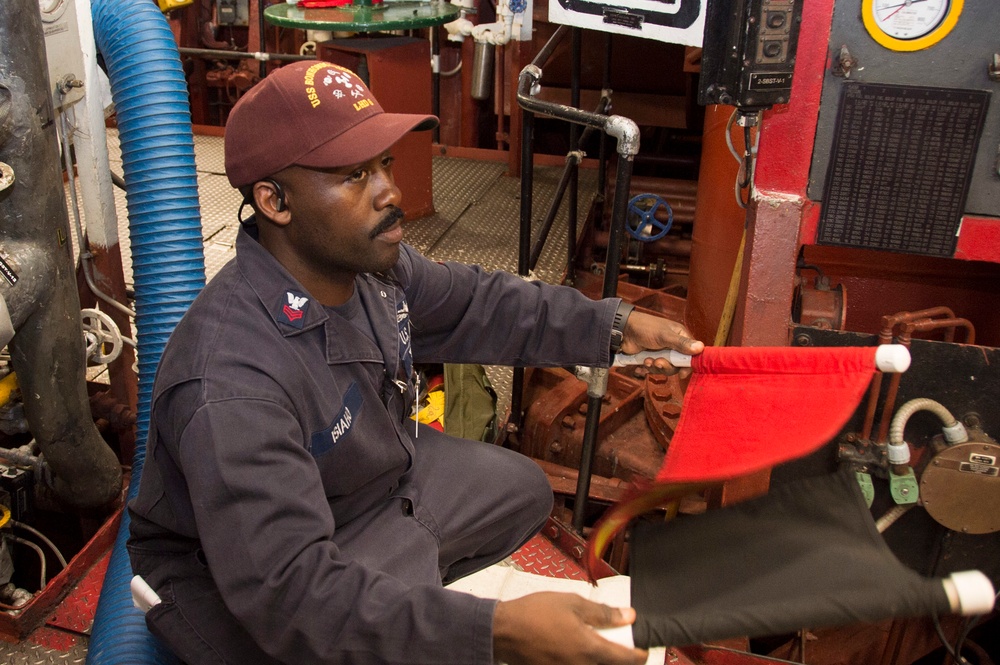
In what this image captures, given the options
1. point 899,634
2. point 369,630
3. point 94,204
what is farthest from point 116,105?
point 899,634

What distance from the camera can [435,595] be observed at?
1.45 m

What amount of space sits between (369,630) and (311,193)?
845 mm

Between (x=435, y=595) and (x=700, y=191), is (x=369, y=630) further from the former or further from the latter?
(x=700, y=191)

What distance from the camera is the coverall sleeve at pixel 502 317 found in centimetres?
219

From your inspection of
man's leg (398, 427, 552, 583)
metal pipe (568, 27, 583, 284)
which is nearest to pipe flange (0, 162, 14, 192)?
man's leg (398, 427, 552, 583)

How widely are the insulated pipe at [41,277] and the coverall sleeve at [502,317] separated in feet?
3.20

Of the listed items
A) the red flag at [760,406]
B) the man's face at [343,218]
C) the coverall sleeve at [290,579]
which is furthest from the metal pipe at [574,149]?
the coverall sleeve at [290,579]

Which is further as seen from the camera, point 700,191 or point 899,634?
point 700,191

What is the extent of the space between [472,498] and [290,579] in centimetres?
76

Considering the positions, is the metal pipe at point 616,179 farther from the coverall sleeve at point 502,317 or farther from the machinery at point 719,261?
the coverall sleeve at point 502,317

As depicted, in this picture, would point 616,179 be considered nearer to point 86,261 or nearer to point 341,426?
point 341,426

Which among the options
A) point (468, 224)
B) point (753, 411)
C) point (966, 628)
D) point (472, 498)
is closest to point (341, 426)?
point (472, 498)

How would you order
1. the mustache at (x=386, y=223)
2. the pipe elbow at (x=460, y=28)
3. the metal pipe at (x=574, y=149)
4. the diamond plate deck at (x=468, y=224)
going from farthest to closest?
the pipe elbow at (x=460, y=28) < the metal pipe at (x=574, y=149) < the diamond plate deck at (x=468, y=224) < the mustache at (x=386, y=223)

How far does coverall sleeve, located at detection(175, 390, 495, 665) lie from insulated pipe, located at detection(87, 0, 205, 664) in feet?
3.74
